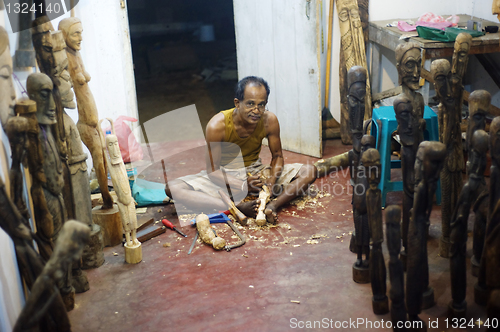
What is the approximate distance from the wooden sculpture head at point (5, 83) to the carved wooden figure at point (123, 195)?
2.81 ft

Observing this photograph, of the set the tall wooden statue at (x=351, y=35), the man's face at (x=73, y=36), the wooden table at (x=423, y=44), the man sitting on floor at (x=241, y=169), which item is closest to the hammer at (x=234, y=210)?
the man sitting on floor at (x=241, y=169)

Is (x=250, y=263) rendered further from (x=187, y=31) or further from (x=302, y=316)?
(x=187, y=31)

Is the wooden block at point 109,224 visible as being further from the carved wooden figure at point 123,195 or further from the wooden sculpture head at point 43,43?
the wooden sculpture head at point 43,43

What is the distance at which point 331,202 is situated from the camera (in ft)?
14.6

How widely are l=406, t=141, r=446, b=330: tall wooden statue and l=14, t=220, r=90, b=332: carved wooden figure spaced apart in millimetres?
1592

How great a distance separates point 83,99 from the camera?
141 inches

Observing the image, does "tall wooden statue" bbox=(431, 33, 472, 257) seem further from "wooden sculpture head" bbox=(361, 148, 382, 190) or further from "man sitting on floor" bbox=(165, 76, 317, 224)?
"man sitting on floor" bbox=(165, 76, 317, 224)

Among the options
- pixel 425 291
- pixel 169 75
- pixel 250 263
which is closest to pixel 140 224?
pixel 250 263

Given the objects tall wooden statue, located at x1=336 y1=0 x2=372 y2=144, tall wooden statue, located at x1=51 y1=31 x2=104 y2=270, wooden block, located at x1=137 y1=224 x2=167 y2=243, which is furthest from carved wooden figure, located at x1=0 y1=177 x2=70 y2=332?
tall wooden statue, located at x1=336 y1=0 x2=372 y2=144

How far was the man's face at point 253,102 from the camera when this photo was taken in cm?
402

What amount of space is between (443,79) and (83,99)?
8.48ft

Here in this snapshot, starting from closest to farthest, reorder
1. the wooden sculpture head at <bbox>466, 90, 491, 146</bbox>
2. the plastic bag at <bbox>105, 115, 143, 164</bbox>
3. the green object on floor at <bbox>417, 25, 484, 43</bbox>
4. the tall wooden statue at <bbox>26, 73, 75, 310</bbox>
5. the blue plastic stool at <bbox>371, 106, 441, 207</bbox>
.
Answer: the tall wooden statue at <bbox>26, 73, 75, 310</bbox>, the wooden sculpture head at <bbox>466, 90, 491, 146</bbox>, the blue plastic stool at <bbox>371, 106, 441, 207</bbox>, the green object on floor at <bbox>417, 25, 484, 43</bbox>, the plastic bag at <bbox>105, 115, 143, 164</bbox>

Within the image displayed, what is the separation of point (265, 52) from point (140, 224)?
9.49 ft

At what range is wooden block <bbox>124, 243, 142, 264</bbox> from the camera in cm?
351
